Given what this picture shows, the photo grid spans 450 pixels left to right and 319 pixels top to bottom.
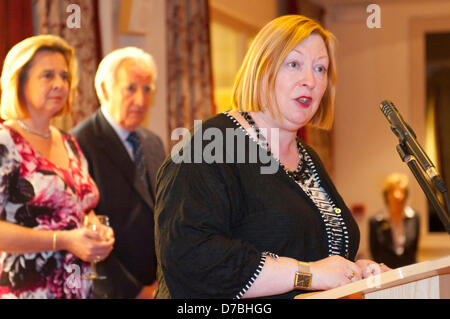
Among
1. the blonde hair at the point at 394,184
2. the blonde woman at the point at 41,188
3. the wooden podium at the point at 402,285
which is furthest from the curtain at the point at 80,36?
the blonde hair at the point at 394,184

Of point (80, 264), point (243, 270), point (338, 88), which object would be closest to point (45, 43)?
point (80, 264)

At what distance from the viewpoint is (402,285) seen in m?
1.27

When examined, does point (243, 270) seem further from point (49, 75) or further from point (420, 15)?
point (420, 15)

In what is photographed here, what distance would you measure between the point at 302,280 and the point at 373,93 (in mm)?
7637

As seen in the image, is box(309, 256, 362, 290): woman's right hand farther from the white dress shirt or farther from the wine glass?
the white dress shirt

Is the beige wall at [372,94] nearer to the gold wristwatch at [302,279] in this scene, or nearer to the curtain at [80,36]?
the curtain at [80,36]

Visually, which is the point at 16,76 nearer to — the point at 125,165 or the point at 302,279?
the point at 125,165

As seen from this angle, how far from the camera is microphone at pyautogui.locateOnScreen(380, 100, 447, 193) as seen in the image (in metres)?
1.36

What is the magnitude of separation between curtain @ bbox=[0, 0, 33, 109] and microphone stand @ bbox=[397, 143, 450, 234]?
2136 millimetres

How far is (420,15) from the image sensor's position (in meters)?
8.64

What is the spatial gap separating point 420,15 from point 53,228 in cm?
728

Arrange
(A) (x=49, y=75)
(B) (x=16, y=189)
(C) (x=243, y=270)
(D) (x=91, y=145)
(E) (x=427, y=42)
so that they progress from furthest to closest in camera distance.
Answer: (E) (x=427, y=42)
(D) (x=91, y=145)
(A) (x=49, y=75)
(B) (x=16, y=189)
(C) (x=243, y=270)

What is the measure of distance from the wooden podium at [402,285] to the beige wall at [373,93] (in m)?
7.47

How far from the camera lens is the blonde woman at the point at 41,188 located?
2359mm
